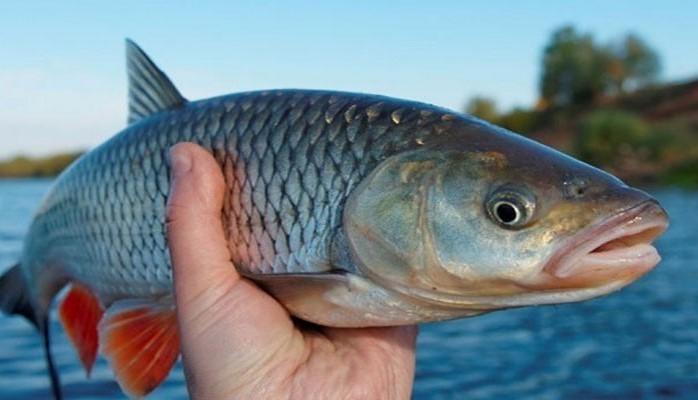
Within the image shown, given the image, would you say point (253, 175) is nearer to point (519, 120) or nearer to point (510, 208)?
point (510, 208)

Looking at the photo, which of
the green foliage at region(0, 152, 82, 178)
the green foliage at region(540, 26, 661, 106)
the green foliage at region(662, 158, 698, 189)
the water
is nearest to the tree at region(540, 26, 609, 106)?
the green foliage at region(540, 26, 661, 106)

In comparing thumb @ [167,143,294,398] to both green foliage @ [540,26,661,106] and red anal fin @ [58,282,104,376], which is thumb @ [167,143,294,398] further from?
green foliage @ [540,26,661,106]

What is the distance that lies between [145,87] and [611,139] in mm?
54439

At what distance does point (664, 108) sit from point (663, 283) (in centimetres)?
6006

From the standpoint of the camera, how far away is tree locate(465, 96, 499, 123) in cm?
8850

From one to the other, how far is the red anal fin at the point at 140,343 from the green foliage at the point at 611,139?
5221 cm

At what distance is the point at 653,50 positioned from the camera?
8469 cm

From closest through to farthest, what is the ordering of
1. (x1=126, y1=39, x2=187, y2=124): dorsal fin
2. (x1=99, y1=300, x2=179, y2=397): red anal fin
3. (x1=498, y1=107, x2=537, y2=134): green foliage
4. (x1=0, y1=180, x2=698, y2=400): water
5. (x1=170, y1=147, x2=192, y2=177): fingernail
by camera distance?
1. (x1=170, y1=147, x2=192, y2=177): fingernail
2. (x1=99, y1=300, x2=179, y2=397): red anal fin
3. (x1=126, y1=39, x2=187, y2=124): dorsal fin
4. (x1=0, y1=180, x2=698, y2=400): water
5. (x1=498, y1=107, x2=537, y2=134): green foliage

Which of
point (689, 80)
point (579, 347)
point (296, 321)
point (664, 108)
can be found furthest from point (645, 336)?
point (689, 80)

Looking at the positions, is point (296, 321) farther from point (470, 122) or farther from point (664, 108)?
point (664, 108)

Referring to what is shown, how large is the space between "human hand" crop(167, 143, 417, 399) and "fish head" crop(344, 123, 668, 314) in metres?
0.41

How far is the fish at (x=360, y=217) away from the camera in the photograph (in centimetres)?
279

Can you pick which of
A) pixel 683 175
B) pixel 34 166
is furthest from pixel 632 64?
pixel 34 166

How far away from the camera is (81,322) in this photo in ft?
14.3
